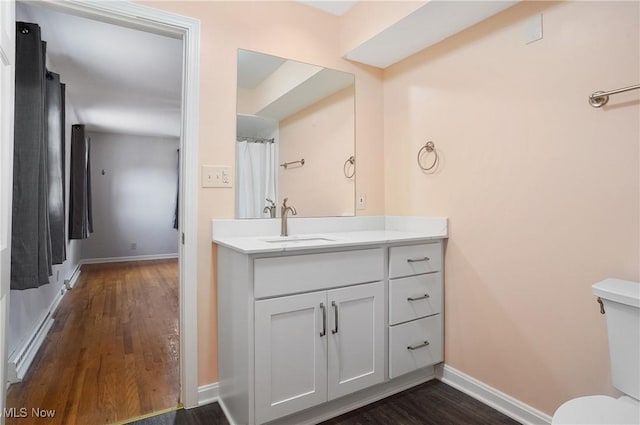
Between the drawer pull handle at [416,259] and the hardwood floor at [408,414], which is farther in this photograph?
the drawer pull handle at [416,259]

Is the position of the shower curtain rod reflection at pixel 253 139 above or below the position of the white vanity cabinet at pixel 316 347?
above

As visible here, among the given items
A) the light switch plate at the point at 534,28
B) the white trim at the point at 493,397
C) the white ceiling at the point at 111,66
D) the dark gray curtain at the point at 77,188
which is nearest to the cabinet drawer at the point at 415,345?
the white trim at the point at 493,397

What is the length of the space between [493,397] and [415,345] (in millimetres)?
450

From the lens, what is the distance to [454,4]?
5.50 ft

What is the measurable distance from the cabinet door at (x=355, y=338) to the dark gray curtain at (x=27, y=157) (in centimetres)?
170

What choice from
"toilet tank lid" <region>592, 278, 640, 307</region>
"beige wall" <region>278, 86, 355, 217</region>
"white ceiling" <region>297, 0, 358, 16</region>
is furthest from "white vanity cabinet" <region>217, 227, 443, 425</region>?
"white ceiling" <region>297, 0, 358, 16</region>

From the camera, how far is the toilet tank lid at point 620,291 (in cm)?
113

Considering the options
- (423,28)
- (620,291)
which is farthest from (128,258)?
(620,291)

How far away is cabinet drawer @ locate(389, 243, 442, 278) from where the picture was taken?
1.81m

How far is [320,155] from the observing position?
2332mm

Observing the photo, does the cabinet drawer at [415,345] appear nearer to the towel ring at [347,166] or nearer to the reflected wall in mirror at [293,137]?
the reflected wall in mirror at [293,137]

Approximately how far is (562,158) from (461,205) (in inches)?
21.7

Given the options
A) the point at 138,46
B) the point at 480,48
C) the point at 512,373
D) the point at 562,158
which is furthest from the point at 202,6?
the point at 512,373

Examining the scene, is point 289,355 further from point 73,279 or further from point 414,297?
point 73,279
